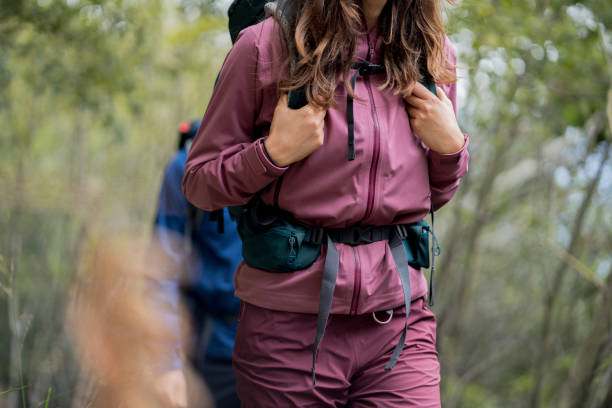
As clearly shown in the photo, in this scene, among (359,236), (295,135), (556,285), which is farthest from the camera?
(556,285)

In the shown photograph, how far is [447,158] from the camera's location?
1487 mm

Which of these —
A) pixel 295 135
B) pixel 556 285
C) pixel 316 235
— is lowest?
pixel 556 285

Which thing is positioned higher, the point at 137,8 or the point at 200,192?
the point at 137,8

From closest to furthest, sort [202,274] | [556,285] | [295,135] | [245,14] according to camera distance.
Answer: [295,135] → [245,14] → [202,274] → [556,285]

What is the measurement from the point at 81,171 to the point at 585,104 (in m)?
4.38

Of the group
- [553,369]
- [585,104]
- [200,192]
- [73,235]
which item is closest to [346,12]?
[200,192]

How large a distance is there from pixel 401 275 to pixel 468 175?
309 cm

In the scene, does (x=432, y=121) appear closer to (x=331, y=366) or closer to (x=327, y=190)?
(x=327, y=190)

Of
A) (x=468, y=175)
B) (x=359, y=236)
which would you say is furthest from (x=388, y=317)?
(x=468, y=175)

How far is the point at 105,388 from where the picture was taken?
150 cm

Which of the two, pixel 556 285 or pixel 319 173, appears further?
pixel 556 285

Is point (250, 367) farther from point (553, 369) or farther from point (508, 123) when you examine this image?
point (553, 369)

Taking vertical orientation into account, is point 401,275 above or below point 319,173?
below

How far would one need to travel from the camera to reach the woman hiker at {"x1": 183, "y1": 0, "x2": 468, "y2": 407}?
136cm
